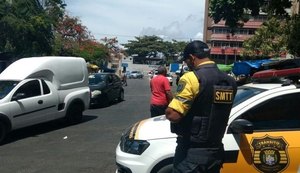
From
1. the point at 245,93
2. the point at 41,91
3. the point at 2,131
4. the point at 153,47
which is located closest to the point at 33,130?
the point at 41,91

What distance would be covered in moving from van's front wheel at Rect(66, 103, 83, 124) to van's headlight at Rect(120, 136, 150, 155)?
8304 millimetres

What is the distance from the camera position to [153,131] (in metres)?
5.46

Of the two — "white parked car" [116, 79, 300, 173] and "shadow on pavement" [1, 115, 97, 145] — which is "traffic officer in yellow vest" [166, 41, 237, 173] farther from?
"shadow on pavement" [1, 115, 97, 145]

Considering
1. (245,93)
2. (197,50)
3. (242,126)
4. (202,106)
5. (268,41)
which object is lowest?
(268,41)

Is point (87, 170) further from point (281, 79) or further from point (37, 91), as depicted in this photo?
point (37, 91)

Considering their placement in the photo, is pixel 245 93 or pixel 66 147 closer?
pixel 245 93

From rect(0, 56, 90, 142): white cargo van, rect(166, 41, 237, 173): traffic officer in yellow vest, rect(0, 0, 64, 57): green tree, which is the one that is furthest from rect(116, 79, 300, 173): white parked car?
rect(0, 0, 64, 57): green tree

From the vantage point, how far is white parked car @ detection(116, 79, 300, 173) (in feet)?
16.2

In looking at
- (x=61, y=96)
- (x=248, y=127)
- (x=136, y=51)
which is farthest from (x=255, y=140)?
(x=136, y=51)

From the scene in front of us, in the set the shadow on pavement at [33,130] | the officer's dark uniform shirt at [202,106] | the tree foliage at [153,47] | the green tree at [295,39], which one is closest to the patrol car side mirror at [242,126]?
the officer's dark uniform shirt at [202,106]

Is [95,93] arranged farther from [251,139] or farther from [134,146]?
[251,139]

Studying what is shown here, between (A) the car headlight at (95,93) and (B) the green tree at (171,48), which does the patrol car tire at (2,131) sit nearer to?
(A) the car headlight at (95,93)

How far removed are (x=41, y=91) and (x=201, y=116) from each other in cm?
906

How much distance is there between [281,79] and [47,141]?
685cm
